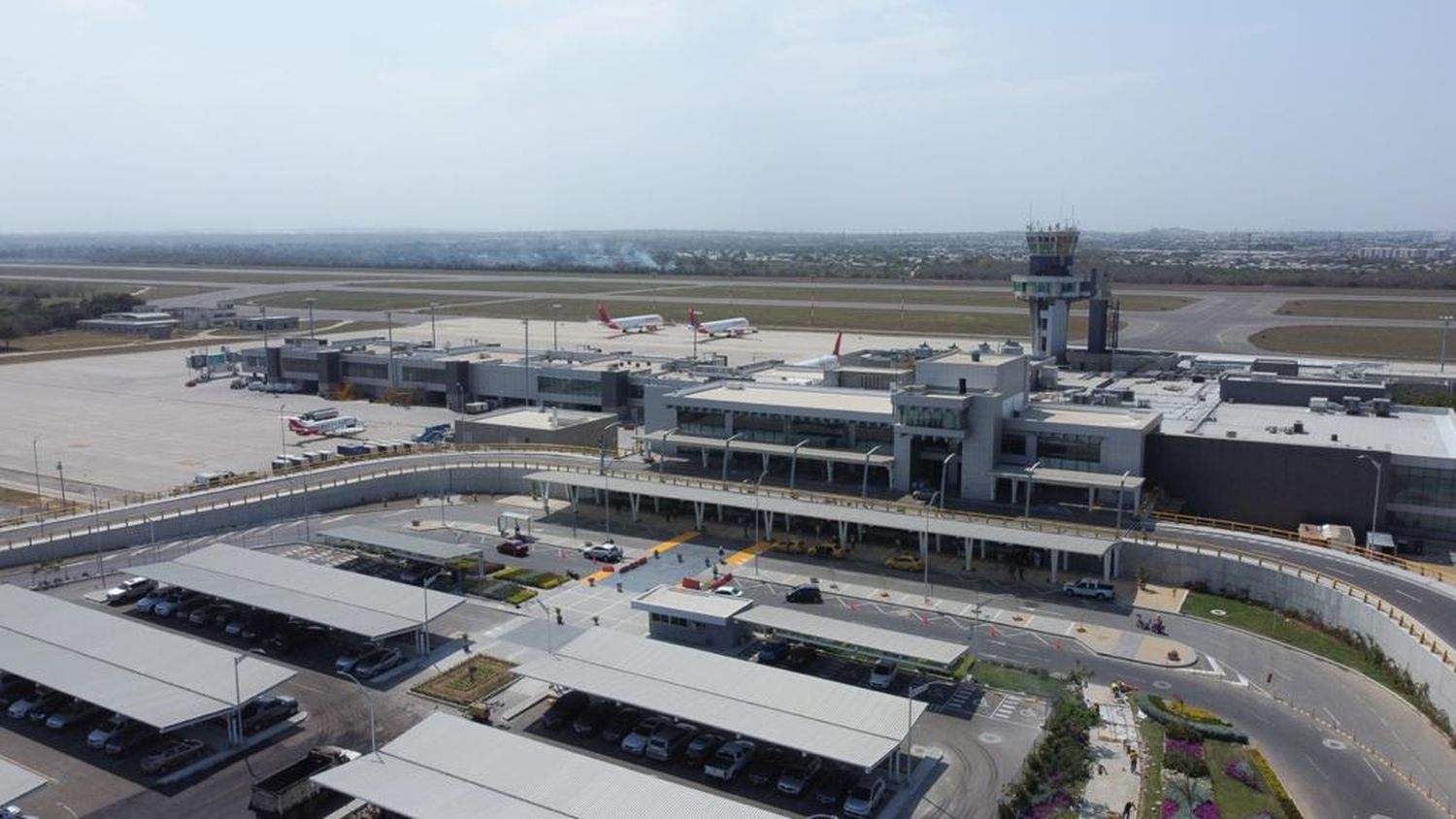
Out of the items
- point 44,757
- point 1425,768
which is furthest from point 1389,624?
point 44,757

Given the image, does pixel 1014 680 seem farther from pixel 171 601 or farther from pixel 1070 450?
pixel 171 601

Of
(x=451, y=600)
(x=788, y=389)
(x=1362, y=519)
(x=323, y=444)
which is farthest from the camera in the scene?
(x=323, y=444)

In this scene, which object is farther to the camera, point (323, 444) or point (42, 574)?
point (323, 444)

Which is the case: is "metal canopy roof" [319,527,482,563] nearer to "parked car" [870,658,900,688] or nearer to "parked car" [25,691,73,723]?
"parked car" [25,691,73,723]

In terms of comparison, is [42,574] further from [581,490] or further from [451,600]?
[581,490]

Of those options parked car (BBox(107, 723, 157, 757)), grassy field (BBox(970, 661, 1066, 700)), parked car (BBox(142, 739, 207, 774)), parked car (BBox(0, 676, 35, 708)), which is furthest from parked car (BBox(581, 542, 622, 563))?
parked car (BBox(0, 676, 35, 708))

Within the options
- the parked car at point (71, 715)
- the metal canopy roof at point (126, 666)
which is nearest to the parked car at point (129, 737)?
the metal canopy roof at point (126, 666)

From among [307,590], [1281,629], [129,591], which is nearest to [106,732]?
[307,590]
